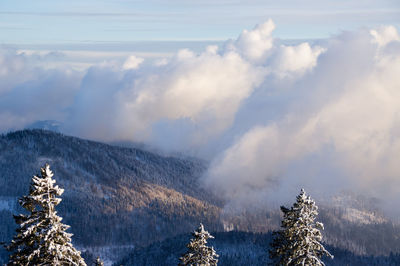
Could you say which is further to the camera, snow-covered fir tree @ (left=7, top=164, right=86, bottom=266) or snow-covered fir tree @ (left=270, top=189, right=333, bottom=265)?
snow-covered fir tree @ (left=270, top=189, right=333, bottom=265)

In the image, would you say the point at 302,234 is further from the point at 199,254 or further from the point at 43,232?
the point at 43,232

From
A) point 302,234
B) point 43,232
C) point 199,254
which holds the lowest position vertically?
point 43,232

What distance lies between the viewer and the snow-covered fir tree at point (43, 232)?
40.2 metres

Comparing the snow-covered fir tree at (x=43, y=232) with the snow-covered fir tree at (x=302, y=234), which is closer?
the snow-covered fir tree at (x=43, y=232)

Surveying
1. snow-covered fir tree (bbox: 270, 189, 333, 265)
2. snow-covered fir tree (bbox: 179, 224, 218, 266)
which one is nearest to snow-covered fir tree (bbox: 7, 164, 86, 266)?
snow-covered fir tree (bbox: 270, 189, 333, 265)

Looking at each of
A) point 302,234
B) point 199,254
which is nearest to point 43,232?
point 302,234

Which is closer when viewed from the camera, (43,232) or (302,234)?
(43,232)

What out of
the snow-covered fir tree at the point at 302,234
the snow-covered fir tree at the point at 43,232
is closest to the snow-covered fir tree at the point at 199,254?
the snow-covered fir tree at the point at 302,234

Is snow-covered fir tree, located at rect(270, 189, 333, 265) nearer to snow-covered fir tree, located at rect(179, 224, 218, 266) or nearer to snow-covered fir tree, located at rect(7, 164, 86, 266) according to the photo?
snow-covered fir tree, located at rect(179, 224, 218, 266)

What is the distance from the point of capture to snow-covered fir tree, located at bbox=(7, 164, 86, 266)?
40156 millimetres

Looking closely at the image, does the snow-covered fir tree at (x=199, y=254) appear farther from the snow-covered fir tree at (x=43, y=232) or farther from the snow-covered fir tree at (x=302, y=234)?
the snow-covered fir tree at (x=43, y=232)

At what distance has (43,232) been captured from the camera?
1604 inches

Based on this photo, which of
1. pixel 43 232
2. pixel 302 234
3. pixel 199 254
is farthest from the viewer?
pixel 199 254

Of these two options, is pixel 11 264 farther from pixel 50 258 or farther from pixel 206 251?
pixel 206 251
